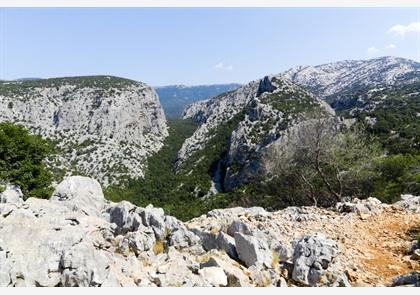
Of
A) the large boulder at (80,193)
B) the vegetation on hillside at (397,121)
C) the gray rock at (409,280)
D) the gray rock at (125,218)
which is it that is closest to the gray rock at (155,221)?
the gray rock at (125,218)

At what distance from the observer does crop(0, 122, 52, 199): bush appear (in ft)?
114

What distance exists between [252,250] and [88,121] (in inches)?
6552

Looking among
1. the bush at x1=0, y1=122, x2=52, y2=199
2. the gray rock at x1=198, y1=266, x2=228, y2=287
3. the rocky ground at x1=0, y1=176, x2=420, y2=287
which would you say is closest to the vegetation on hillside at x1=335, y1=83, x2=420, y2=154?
the rocky ground at x1=0, y1=176, x2=420, y2=287

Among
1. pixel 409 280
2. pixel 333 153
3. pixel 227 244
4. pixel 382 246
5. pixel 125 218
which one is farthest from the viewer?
pixel 333 153

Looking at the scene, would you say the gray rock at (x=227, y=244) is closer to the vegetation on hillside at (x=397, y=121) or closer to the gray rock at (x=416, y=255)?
the gray rock at (x=416, y=255)

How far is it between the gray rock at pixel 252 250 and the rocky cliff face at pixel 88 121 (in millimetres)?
118545

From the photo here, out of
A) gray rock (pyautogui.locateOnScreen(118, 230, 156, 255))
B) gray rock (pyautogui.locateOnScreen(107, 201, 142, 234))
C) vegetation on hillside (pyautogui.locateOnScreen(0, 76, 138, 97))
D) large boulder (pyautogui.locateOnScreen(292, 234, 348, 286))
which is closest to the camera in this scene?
large boulder (pyautogui.locateOnScreen(292, 234, 348, 286))

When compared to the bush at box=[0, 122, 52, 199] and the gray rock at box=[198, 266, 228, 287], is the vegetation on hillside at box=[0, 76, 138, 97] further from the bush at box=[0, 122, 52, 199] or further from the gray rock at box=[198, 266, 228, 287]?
the gray rock at box=[198, 266, 228, 287]

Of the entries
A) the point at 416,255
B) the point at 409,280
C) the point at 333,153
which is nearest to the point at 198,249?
the point at 409,280

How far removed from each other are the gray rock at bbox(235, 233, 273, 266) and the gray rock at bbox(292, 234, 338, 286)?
1.07 meters

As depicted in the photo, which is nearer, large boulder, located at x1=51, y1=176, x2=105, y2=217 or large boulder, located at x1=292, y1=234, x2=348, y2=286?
large boulder, located at x1=292, y1=234, x2=348, y2=286

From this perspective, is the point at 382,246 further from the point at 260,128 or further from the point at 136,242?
the point at 260,128

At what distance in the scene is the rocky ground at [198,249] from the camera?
12.3m

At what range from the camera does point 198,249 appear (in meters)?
16.1
